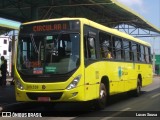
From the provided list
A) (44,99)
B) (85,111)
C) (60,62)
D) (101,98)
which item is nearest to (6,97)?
(85,111)

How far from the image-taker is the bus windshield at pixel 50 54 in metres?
12.9

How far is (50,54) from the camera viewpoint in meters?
13.1

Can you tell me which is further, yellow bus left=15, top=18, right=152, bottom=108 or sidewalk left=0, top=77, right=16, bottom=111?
sidewalk left=0, top=77, right=16, bottom=111

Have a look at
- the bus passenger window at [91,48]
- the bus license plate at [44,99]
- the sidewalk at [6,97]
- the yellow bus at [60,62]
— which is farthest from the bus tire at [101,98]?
the sidewalk at [6,97]

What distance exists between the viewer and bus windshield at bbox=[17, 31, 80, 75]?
12938 mm

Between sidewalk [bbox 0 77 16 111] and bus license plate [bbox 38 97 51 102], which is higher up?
bus license plate [bbox 38 97 51 102]

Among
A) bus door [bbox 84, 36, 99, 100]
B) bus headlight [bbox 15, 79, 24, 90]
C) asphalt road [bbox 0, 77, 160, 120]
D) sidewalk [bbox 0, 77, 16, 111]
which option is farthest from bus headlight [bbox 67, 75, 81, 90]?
sidewalk [bbox 0, 77, 16, 111]

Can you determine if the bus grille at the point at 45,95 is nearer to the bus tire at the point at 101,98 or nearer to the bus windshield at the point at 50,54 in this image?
the bus windshield at the point at 50,54

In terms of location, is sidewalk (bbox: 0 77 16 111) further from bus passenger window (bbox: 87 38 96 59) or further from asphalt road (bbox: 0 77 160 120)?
bus passenger window (bbox: 87 38 96 59)

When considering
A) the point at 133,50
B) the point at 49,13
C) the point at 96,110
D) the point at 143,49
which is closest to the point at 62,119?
the point at 96,110

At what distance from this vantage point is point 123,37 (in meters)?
18.5

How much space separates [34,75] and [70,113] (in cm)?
191

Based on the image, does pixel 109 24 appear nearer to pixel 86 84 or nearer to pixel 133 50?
pixel 133 50

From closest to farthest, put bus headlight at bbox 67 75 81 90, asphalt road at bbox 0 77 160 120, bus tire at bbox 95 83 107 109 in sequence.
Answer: bus headlight at bbox 67 75 81 90, asphalt road at bbox 0 77 160 120, bus tire at bbox 95 83 107 109
